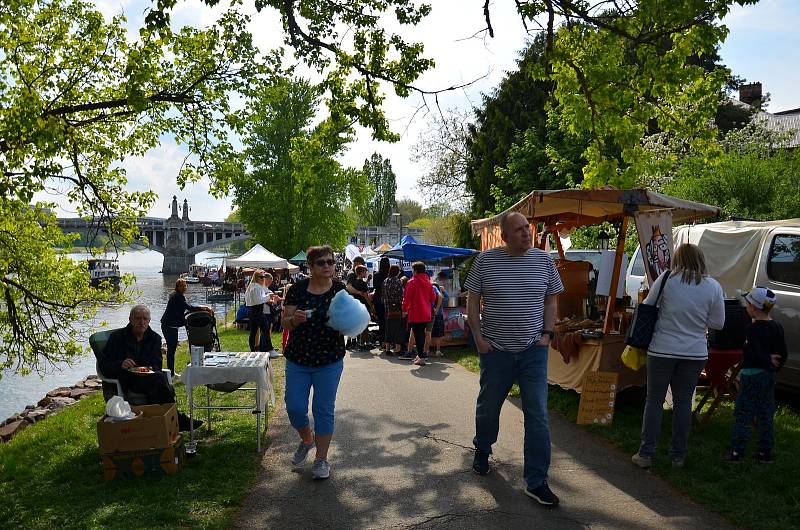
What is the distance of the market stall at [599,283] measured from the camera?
755 centimetres

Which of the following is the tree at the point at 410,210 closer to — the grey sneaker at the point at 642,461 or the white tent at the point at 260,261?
the white tent at the point at 260,261

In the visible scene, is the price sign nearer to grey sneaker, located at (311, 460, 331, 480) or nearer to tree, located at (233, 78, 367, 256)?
grey sneaker, located at (311, 460, 331, 480)

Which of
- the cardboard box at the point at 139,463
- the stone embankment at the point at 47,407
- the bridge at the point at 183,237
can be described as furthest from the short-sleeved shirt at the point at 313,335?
the bridge at the point at 183,237

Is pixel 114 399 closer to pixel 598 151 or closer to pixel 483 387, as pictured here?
pixel 483 387

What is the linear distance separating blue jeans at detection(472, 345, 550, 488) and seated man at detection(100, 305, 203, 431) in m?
3.24

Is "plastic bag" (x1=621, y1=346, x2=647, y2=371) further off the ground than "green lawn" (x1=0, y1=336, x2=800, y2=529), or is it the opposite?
"plastic bag" (x1=621, y1=346, x2=647, y2=371)

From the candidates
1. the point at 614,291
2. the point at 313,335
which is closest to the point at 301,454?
the point at 313,335

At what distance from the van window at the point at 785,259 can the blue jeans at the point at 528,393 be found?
5.12 metres

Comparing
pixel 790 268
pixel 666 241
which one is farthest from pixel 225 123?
pixel 790 268

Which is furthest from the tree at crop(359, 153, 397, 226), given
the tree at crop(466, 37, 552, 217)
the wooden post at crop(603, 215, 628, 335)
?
the wooden post at crop(603, 215, 628, 335)

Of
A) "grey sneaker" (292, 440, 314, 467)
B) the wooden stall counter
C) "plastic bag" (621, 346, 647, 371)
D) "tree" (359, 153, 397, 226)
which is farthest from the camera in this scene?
"tree" (359, 153, 397, 226)

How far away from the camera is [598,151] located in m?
10.5

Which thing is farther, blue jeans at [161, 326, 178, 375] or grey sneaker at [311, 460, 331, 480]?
blue jeans at [161, 326, 178, 375]

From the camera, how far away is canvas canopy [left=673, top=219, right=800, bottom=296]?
9.64 metres
